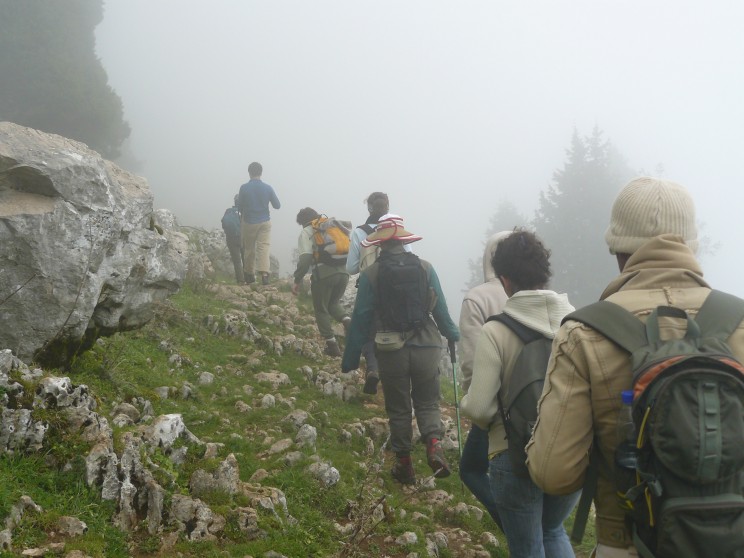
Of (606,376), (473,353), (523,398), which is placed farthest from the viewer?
(473,353)

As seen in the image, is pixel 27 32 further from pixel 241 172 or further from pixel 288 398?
pixel 241 172

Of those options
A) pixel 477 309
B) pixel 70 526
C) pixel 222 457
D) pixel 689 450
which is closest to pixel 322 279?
pixel 222 457

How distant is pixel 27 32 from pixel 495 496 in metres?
35.9

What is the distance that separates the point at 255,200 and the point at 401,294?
8217 millimetres

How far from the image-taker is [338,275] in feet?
34.7

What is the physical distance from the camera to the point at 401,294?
6.65m

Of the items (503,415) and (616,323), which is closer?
(616,323)

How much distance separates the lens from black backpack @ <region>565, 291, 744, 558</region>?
80.4 inches

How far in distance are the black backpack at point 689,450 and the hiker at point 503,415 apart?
140cm

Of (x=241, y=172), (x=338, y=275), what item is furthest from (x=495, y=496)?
(x=241, y=172)

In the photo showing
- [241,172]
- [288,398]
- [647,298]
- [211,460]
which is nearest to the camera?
[647,298]

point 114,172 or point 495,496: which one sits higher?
point 114,172

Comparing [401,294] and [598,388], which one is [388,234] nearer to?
[401,294]

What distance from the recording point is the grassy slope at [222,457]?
398cm
